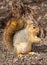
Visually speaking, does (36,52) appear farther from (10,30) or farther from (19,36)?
(10,30)

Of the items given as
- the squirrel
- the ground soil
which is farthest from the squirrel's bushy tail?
the ground soil

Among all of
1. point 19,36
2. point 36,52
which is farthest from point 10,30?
point 36,52

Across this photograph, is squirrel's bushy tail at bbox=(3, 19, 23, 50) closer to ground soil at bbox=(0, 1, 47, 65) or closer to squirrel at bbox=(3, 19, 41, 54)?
squirrel at bbox=(3, 19, 41, 54)

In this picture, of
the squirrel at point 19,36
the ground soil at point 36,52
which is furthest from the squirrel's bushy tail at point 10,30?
the ground soil at point 36,52

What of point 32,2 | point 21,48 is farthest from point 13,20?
point 32,2

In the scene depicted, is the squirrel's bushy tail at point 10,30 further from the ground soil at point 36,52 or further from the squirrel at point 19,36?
the ground soil at point 36,52

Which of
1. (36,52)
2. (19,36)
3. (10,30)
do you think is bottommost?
(36,52)

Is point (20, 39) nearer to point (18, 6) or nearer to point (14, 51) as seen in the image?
point (14, 51)

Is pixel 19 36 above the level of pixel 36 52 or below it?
above

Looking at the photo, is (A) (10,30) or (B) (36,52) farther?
(B) (36,52)
